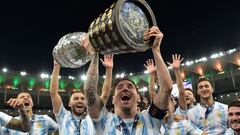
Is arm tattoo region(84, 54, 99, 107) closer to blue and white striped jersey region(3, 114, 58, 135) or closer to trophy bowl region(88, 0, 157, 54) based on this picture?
trophy bowl region(88, 0, 157, 54)

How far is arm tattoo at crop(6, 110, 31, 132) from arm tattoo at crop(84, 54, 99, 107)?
1.07 metres

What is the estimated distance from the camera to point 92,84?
2.29 m

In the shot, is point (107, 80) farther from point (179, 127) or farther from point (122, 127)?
point (179, 127)

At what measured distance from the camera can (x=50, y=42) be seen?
63.3 ft

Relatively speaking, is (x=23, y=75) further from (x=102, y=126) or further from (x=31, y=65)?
(x=102, y=126)

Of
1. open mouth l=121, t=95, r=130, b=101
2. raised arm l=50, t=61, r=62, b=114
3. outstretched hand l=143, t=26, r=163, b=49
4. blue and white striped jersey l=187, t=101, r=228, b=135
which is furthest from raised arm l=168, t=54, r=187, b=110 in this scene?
outstretched hand l=143, t=26, r=163, b=49

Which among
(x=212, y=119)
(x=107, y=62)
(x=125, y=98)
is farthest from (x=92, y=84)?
(x=212, y=119)

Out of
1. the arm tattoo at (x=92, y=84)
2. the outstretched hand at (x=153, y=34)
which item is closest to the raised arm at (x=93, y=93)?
the arm tattoo at (x=92, y=84)

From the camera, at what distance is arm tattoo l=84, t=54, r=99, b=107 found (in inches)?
88.4

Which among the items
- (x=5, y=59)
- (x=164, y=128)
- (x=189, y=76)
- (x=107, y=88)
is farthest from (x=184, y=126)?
(x=189, y=76)

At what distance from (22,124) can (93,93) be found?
129cm

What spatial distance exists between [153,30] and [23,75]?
919 inches

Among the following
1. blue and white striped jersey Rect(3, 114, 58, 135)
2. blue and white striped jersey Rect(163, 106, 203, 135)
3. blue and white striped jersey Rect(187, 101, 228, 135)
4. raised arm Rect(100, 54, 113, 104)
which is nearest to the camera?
raised arm Rect(100, 54, 113, 104)

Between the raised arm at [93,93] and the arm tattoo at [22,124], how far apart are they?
107 cm
